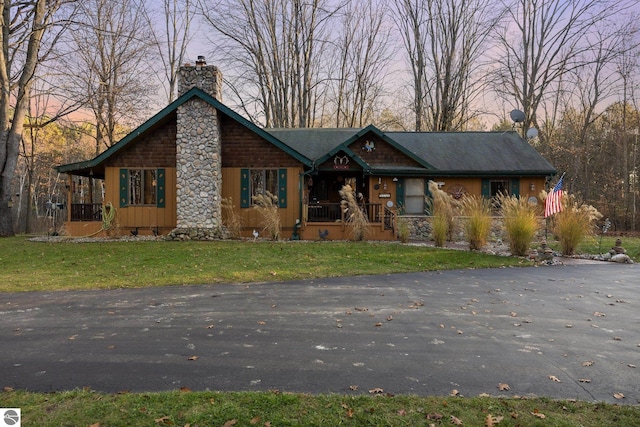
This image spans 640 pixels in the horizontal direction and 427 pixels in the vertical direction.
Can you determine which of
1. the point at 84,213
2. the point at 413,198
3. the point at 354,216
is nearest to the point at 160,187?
the point at 84,213

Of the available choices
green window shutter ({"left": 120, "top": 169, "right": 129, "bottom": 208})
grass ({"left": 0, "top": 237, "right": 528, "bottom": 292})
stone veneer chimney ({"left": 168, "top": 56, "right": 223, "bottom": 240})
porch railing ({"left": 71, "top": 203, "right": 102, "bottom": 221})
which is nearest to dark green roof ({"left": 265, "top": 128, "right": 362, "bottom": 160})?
stone veneer chimney ({"left": 168, "top": 56, "right": 223, "bottom": 240})

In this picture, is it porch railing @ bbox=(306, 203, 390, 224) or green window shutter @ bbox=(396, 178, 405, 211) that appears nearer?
porch railing @ bbox=(306, 203, 390, 224)

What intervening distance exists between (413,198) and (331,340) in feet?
45.4

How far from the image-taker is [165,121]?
15594mm

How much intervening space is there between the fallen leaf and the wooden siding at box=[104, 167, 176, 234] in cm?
1450

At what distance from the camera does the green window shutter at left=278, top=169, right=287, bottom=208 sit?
15844 mm

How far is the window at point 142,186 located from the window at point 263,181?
3.69 m

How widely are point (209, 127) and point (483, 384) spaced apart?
13.2 meters

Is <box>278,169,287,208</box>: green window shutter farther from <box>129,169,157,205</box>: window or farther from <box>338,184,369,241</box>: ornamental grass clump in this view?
<box>129,169,157,205</box>: window

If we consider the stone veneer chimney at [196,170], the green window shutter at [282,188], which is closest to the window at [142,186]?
the stone veneer chimney at [196,170]

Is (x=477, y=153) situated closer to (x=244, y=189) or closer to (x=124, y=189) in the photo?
(x=244, y=189)

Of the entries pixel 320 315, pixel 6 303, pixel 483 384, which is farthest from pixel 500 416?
pixel 6 303

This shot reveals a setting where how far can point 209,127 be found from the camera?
1463 centimetres

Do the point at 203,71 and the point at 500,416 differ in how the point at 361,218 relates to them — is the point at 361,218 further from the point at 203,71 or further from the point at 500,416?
the point at 500,416
